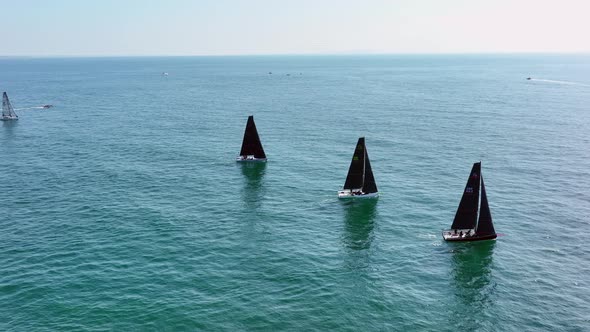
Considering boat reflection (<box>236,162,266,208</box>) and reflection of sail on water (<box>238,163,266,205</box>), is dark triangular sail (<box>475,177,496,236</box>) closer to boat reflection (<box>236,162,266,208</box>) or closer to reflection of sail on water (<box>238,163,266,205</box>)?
boat reflection (<box>236,162,266,208</box>)

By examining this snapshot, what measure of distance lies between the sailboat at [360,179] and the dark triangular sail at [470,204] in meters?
19.7

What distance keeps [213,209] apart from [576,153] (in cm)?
8690

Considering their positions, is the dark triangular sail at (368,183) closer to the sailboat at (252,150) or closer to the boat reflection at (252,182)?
the boat reflection at (252,182)

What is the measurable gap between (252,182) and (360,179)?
2280cm

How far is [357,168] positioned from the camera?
8388 cm

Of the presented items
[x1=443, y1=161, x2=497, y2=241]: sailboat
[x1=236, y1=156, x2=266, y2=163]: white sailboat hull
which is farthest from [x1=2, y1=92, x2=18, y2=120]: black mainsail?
[x1=443, y1=161, x2=497, y2=241]: sailboat

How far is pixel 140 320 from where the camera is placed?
158ft

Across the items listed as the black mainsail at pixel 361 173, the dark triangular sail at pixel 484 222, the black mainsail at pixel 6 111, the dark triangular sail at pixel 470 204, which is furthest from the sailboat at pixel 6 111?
the dark triangular sail at pixel 484 222

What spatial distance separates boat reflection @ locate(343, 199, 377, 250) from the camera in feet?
221

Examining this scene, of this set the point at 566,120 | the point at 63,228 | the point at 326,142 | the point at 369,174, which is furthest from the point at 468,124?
the point at 63,228

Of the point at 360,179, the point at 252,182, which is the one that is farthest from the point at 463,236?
the point at 252,182

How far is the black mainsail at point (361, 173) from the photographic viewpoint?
3278 inches

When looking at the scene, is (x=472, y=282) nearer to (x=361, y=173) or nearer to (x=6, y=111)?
(x=361, y=173)

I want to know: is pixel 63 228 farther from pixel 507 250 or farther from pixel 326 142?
pixel 326 142
